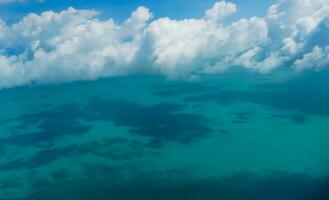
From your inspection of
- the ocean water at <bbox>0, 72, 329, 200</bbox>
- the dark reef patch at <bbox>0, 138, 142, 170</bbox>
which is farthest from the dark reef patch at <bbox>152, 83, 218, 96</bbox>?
the dark reef patch at <bbox>0, 138, 142, 170</bbox>

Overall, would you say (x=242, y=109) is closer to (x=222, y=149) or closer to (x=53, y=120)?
(x=222, y=149)

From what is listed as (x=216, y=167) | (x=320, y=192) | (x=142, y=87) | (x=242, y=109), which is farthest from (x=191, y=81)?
(x=320, y=192)

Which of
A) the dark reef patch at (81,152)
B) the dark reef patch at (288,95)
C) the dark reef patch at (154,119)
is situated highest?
the dark reef patch at (288,95)

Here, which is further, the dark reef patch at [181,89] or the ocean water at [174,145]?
the dark reef patch at [181,89]

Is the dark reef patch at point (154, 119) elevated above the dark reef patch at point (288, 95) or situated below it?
below

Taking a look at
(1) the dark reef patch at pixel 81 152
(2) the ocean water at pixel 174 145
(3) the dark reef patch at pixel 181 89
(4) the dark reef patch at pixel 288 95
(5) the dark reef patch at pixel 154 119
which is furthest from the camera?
(3) the dark reef patch at pixel 181 89

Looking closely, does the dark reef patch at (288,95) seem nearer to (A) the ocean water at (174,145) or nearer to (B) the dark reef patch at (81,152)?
(A) the ocean water at (174,145)

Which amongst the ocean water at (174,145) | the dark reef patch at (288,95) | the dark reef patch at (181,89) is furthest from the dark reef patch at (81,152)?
the dark reef patch at (181,89)

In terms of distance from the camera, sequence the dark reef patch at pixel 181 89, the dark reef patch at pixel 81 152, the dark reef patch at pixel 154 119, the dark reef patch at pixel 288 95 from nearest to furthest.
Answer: the dark reef patch at pixel 81 152
the dark reef patch at pixel 154 119
the dark reef patch at pixel 288 95
the dark reef patch at pixel 181 89

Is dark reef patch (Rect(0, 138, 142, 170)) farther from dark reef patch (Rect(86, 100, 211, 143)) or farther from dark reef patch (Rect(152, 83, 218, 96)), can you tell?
dark reef patch (Rect(152, 83, 218, 96))
